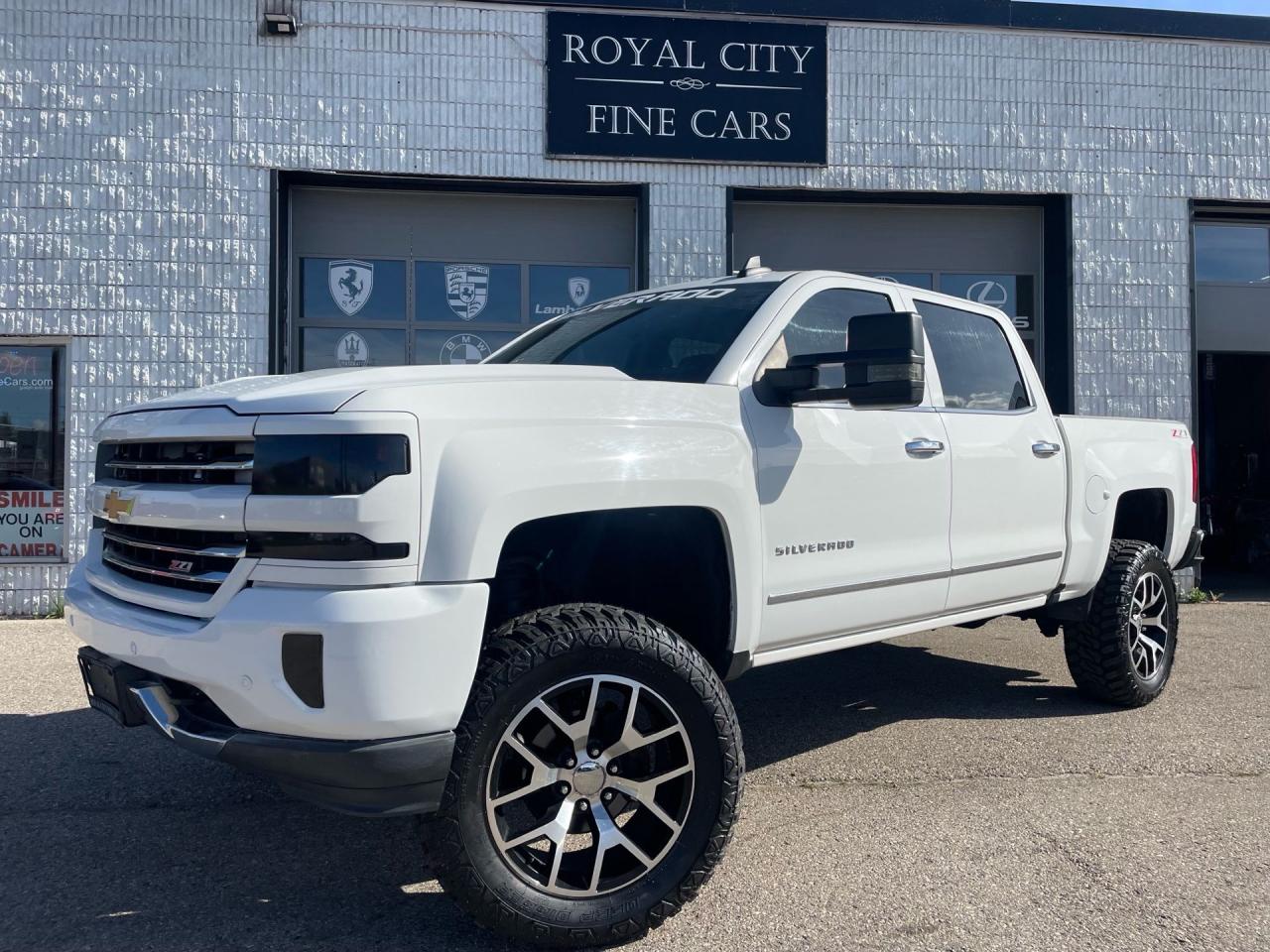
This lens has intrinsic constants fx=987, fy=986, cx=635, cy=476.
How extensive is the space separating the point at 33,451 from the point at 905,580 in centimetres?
776

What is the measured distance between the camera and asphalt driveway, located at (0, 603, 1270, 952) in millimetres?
2844

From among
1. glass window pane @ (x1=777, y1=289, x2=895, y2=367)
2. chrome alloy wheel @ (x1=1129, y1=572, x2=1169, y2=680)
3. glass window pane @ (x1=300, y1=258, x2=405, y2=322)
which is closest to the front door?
glass window pane @ (x1=777, y1=289, x2=895, y2=367)

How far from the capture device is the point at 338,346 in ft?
29.3

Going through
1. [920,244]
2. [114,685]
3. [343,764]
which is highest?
[920,244]

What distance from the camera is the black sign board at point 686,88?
8.74m

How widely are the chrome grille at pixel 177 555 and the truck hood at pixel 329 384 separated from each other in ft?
1.17

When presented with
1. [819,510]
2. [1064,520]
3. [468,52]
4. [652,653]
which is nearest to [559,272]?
[468,52]

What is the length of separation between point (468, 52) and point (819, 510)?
678 centimetres

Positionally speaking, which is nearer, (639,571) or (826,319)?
(639,571)

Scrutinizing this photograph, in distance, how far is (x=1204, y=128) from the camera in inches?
380

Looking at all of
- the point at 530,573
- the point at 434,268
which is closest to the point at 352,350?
the point at 434,268

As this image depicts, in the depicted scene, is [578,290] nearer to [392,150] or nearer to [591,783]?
[392,150]

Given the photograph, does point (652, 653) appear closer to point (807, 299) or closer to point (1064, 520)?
point (807, 299)

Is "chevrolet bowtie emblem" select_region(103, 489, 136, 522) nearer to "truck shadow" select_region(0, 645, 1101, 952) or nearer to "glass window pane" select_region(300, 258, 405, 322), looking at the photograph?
Answer: "truck shadow" select_region(0, 645, 1101, 952)
